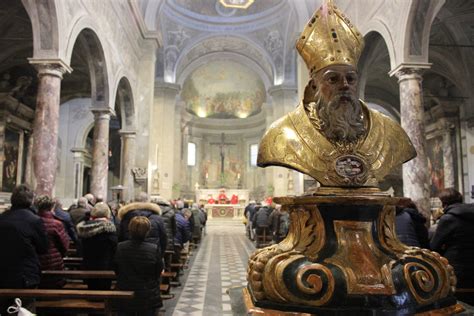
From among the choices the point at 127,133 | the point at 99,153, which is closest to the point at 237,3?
the point at 127,133

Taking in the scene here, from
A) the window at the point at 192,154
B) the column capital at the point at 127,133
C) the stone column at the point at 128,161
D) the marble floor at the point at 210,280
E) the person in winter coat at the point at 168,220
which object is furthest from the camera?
the window at the point at 192,154

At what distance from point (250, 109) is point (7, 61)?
2055cm

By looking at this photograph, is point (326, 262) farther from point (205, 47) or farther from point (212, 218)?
point (205, 47)

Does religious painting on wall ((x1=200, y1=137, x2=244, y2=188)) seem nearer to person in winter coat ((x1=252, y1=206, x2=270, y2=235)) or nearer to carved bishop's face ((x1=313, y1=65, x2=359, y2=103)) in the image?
person in winter coat ((x1=252, y1=206, x2=270, y2=235))

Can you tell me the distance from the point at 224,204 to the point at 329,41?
26.0 m

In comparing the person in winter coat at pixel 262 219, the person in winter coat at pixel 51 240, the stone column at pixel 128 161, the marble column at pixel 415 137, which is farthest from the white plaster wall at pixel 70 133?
the person in winter coat at pixel 51 240

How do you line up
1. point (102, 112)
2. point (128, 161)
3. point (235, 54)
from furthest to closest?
point (235, 54) < point (128, 161) < point (102, 112)

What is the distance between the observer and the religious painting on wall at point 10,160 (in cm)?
1538

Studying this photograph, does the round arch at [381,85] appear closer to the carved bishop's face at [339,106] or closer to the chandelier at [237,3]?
the chandelier at [237,3]

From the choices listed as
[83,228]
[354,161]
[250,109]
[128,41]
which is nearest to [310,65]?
[354,161]

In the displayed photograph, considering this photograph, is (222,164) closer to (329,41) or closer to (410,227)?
(410,227)

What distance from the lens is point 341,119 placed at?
1.96 meters

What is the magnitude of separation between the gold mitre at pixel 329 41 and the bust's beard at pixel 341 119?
0.61 feet

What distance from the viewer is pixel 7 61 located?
15.2 metres
